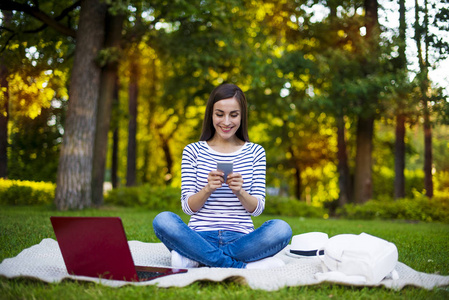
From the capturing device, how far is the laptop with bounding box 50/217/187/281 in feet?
9.23

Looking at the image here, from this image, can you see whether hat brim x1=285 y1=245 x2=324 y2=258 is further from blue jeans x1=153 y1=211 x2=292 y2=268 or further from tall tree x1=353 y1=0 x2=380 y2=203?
tall tree x1=353 y1=0 x2=380 y2=203

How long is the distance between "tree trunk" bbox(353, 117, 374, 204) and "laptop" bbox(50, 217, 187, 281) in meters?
11.8

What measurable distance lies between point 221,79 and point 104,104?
20.7 feet

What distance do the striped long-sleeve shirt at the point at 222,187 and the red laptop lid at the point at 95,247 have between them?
2.57 ft

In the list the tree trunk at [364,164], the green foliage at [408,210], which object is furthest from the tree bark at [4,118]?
the tree trunk at [364,164]

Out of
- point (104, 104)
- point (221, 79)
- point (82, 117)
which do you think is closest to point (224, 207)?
point (82, 117)

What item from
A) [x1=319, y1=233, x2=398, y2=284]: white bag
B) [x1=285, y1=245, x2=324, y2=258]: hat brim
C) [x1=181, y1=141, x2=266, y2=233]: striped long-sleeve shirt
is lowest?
[x1=285, y1=245, x2=324, y2=258]: hat brim

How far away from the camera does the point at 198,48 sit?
40.4ft

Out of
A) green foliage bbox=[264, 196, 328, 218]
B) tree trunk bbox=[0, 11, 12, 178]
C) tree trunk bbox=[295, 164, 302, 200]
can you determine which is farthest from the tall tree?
tree trunk bbox=[0, 11, 12, 178]

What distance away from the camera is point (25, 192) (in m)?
10.3

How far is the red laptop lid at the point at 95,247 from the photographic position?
2.81 meters

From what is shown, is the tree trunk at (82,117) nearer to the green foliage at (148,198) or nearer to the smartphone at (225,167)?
the green foliage at (148,198)

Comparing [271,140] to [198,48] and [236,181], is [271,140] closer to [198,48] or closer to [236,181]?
[198,48]

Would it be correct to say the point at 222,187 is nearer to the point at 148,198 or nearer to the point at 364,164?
the point at 148,198
